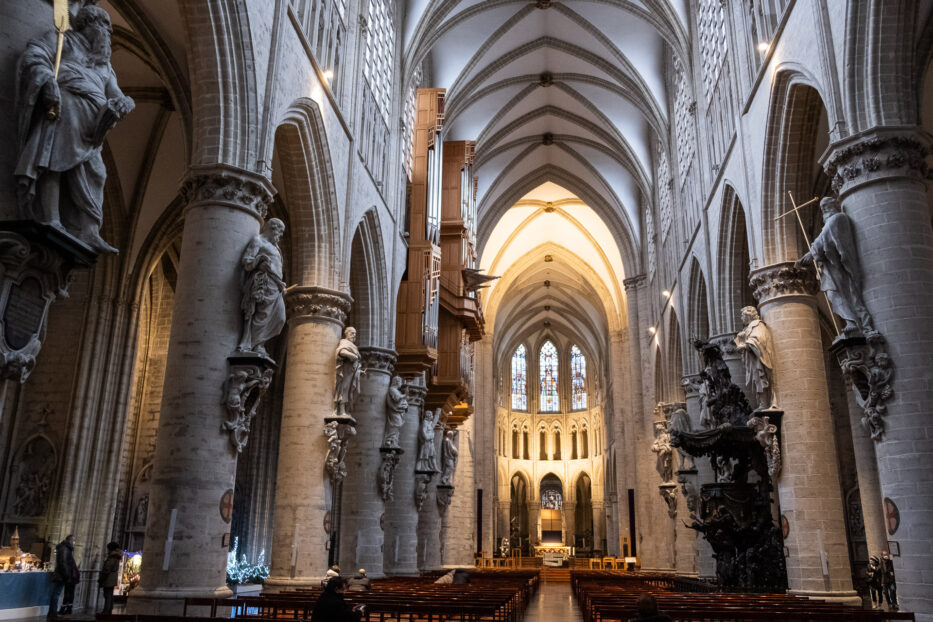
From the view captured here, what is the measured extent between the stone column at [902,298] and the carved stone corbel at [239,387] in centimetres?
766

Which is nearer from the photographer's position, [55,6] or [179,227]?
[55,6]

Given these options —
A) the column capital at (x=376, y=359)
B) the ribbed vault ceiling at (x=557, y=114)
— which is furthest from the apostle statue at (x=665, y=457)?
the column capital at (x=376, y=359)

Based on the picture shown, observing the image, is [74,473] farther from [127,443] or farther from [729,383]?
[729,383]

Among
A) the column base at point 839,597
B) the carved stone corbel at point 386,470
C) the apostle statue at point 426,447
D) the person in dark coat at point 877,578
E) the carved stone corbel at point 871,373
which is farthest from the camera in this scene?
the apostle statue at point 426,447

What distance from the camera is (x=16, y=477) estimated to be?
1612cm

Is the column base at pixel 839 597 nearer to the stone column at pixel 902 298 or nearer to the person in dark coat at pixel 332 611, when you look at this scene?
the stone column at pixel 902 298

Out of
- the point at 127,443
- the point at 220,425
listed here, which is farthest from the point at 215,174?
the point at 127,443

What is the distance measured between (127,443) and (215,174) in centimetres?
1275

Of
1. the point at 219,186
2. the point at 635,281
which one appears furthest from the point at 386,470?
the point at 635,281

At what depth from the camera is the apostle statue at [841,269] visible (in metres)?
9.76

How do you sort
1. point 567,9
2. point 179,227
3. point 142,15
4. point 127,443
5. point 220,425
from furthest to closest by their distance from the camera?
point 567,9
point 127,443
point 179,227
point 142,15
point 220,425

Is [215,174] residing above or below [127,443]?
above

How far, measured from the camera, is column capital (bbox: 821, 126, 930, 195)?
9.84m

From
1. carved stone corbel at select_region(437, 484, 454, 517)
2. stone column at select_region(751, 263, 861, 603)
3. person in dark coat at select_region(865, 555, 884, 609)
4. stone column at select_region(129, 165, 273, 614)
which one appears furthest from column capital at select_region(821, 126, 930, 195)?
carved stone corbel at select_region(437, 484, 454, 517)
